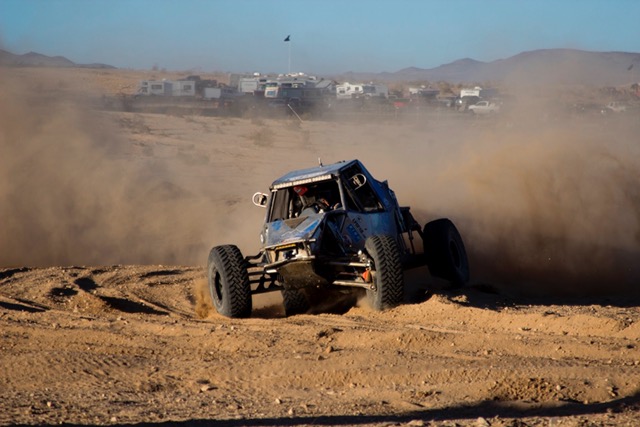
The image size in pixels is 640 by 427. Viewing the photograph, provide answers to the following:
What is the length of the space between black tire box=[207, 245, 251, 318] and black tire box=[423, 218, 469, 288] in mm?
2435

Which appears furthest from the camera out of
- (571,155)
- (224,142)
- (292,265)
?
(224,142)

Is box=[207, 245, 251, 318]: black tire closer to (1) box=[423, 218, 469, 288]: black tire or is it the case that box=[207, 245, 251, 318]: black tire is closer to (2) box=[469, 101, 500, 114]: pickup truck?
(1) box=[423, 218, 469, 288]: black tire

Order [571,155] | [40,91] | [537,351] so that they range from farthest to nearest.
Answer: [40,91] → [571,155] → [537,351]

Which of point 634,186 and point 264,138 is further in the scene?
point 264,138

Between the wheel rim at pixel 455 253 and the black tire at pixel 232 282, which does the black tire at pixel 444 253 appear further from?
the black tire at pixel 232 282

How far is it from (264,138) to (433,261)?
2391cm

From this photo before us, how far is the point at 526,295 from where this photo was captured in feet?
45.5

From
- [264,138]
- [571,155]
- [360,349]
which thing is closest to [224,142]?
[264,138]

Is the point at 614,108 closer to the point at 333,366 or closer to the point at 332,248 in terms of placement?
the point at 332,248

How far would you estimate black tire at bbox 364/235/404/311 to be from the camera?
10898 mm

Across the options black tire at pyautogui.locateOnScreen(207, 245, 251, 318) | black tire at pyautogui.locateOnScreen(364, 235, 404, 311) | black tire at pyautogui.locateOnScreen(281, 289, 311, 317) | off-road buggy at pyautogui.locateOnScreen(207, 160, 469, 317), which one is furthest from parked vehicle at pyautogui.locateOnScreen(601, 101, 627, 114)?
black tire at pyautogui.locateOnScreen(364, 235, 404, 311)

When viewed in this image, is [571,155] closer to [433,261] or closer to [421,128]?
[433,261]

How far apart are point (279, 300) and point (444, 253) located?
2.77m

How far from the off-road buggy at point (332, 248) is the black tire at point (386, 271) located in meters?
0.01
